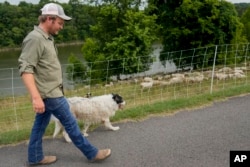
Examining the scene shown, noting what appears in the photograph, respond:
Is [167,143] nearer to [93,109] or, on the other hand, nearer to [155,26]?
[93,109]

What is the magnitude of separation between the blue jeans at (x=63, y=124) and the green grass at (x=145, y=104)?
129 cm

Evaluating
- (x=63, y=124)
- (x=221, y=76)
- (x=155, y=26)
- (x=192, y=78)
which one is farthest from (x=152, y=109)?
(x=155, y=26)

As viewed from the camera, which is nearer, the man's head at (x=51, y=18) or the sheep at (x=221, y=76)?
the man's head at (x=51, y=18)

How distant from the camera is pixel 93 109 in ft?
19.1

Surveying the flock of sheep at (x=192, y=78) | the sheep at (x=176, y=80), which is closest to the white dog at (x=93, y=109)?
the flock of sheep at (x=192, y=78)

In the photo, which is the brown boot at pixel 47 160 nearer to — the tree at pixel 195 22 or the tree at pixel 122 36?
the tree at pixel 122 36

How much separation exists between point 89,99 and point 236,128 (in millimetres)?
2623

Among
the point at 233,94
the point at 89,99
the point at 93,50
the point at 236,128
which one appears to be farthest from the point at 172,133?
the point at 93,50

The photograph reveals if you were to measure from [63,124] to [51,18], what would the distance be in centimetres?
132

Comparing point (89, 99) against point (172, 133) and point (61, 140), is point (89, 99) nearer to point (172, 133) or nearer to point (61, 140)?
point (61, 140)

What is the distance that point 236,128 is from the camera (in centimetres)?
Answer: 584

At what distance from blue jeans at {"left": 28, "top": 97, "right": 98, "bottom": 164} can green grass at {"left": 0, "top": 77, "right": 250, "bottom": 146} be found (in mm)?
1294

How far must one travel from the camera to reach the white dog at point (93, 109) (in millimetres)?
5695

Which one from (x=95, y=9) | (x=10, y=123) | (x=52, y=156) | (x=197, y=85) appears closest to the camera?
(x=52, y=156)
